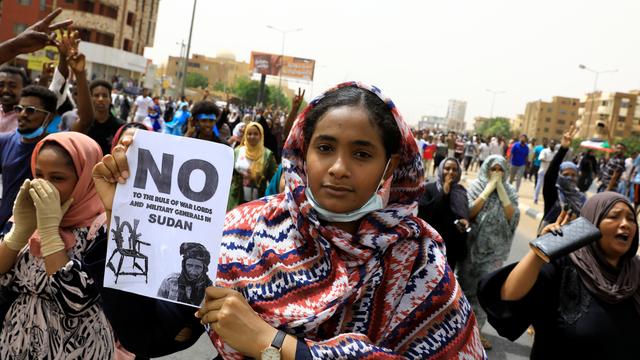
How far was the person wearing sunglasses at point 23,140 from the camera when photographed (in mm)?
3401

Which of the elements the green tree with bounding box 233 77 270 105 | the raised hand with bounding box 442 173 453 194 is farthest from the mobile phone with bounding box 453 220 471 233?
the green tree with bounding box 233 77 270 105

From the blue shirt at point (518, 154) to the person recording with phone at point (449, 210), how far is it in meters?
13.3

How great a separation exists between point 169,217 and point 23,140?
2595 millimetres

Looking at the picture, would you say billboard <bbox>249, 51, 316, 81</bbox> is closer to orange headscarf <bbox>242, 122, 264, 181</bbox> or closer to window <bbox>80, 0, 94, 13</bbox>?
window <bbox>80, 0, 94, 13</bbox>

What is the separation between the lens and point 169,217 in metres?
1.63

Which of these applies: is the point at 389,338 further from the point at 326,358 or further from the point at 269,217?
the point at 269,217

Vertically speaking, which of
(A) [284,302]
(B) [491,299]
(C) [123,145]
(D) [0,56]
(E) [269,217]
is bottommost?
(B) [491,299]

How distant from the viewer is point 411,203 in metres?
1.76

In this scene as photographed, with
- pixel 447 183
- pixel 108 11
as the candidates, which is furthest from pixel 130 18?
pixel 447 183

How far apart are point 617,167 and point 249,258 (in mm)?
14932

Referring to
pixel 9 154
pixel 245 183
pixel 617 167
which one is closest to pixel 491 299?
pixel 9 154

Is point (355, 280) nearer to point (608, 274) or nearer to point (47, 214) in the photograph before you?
point (47, 214)

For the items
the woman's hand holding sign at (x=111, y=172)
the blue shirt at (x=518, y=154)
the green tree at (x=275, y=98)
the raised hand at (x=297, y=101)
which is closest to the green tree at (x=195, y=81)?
the green tree at (x=275, y=98)

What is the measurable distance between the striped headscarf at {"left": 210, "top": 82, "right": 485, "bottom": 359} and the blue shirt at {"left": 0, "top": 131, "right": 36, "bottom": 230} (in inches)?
83.1
